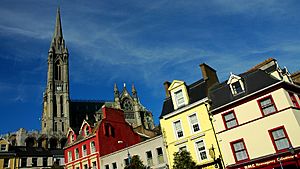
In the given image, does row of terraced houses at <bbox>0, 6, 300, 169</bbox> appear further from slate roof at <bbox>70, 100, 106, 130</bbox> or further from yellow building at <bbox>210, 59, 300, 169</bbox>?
slate roof at <bbox>70, 100, 106, 130</bbox>

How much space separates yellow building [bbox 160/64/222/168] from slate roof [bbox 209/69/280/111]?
940 millimetres

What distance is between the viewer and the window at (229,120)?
25158 mm

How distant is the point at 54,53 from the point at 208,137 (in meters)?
104

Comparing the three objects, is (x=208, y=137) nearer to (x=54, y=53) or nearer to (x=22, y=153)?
(x=22, y=153)

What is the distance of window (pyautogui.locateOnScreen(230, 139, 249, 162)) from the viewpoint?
23.7m

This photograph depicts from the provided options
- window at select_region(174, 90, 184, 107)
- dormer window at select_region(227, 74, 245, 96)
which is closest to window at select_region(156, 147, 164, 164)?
window at select_region(174, 90, 184, 107)

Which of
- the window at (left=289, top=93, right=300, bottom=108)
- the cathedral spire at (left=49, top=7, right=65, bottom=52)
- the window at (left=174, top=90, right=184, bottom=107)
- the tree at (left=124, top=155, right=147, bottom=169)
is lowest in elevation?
the tree at (left=124, top=155, right=147, bottom=169)

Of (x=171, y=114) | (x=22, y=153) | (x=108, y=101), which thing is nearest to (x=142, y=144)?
(x=171, y=114)

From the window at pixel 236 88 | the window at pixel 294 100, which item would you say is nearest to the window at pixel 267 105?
the window at pixel 294 100

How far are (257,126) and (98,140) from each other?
2192 cm

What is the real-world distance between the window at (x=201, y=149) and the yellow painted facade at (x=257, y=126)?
1.98m

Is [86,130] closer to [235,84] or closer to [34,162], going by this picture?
[34,162]

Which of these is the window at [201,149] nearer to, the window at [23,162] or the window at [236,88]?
the window at [236,88]

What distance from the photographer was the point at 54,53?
4599 inches
